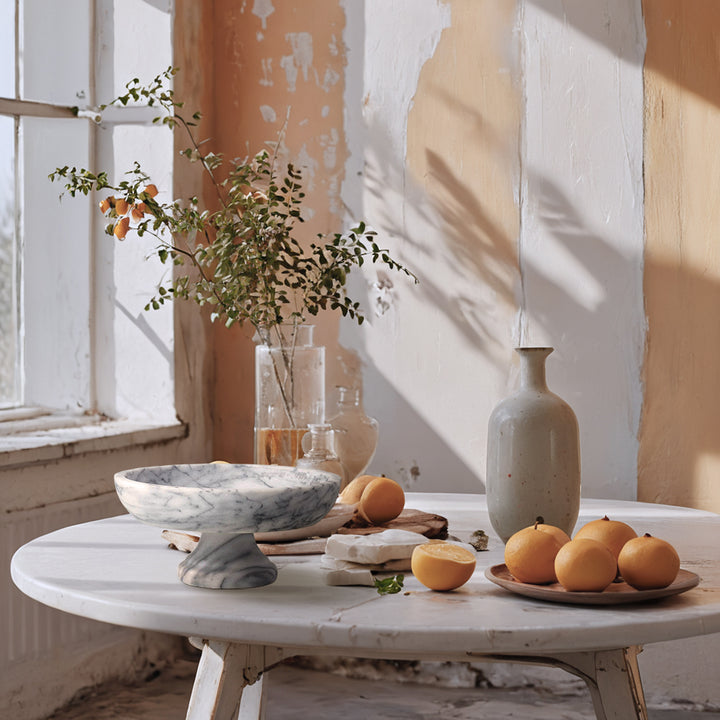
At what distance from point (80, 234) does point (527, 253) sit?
4.22 ft

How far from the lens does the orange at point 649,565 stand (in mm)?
1077

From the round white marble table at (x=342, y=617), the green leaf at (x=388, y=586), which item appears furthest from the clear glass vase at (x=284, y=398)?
the green leaf at (x=388, y=586)

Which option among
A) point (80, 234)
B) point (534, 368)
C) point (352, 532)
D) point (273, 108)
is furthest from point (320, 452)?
point (273, 108)

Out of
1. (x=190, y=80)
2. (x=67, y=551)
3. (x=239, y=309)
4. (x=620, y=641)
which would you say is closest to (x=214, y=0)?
(x=190, y=80)

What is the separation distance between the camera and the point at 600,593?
1070 mm

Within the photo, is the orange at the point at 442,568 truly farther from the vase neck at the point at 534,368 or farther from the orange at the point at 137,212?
the orange at the point at 137,212

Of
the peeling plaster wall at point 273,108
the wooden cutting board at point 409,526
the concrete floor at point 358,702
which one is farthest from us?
the peeling plaster wall at point 273,108

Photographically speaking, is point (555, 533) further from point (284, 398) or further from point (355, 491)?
point (284, 398)

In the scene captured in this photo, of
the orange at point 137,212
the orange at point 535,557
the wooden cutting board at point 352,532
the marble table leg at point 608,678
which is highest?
the orange at point 137,212

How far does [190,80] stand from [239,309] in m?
1.12

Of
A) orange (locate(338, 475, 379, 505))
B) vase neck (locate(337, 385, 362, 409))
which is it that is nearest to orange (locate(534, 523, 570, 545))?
orange (locate(338, 475, 379, 505))

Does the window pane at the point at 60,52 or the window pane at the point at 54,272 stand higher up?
the window pane at the point at 60,52

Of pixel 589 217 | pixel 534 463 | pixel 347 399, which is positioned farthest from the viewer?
pixel 589 217

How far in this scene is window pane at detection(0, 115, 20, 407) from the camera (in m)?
2.65
